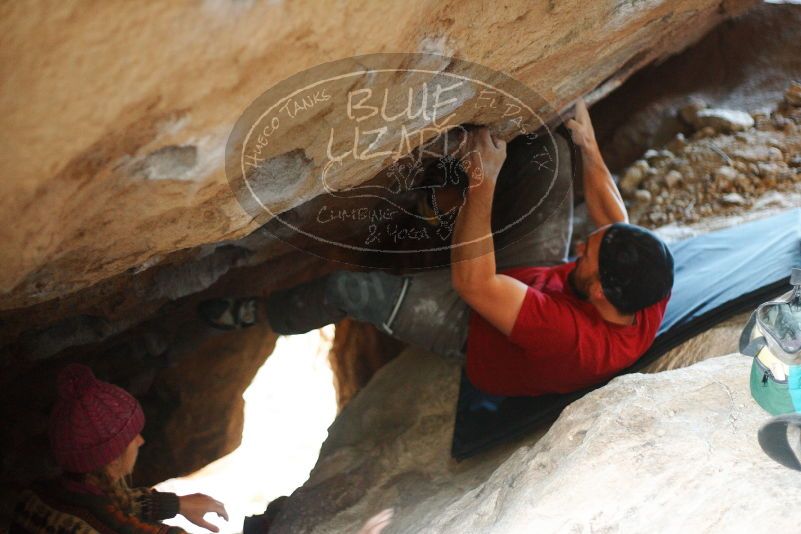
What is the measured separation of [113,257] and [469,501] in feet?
2.73

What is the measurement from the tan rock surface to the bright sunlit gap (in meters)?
2.02

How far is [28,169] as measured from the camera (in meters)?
0.93

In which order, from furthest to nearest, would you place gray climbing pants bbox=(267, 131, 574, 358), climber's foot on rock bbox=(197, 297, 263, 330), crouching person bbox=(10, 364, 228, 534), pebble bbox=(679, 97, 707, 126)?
pebble bbox=(679, 97, 707, 126), climber's foot on rock bbox=(197, 297, 263, 330), gray climbing pants bbox=(267, 131, 574, 358), crouching person bbox=(10, 364, 228, 534)

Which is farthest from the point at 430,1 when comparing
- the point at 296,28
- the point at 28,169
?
the point at 28,169

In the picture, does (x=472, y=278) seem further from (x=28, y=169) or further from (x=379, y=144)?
(x=28, y=169)

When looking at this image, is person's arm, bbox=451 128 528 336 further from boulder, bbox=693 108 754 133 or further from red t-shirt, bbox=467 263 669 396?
boulder, bbox=693 108 754 133

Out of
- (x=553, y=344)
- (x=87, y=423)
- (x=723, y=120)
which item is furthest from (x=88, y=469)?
(x=723, y=120)

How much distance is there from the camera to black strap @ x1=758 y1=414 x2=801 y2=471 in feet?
3.56

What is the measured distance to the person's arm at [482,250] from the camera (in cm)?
168

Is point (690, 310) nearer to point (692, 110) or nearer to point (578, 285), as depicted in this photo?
point (578, 285)

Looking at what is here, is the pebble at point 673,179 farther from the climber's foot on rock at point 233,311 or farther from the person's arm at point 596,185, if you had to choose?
the climber's foot on rock at point 233,311

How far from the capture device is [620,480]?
1.14m

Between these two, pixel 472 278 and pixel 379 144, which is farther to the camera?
pixel 472 278

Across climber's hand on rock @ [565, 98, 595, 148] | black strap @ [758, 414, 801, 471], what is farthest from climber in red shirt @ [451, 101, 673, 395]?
black strap @ [758, 414, 801, 471]
